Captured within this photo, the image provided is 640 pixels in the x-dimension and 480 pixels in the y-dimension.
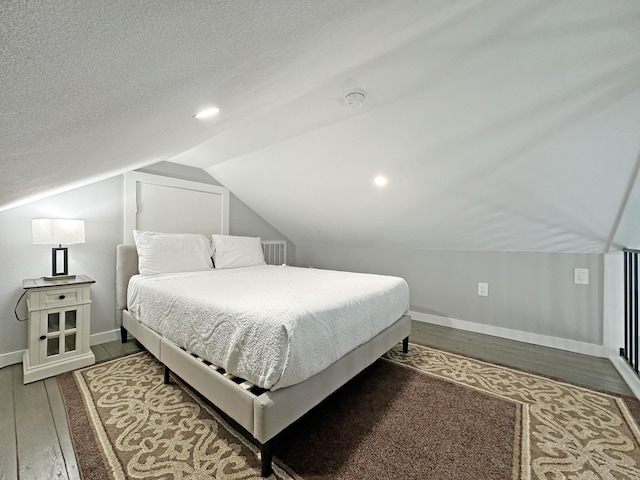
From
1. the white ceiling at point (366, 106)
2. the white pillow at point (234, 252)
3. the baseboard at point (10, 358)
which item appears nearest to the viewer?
the white ceiling at point (366, 106)

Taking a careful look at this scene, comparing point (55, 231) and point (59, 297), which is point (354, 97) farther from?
point (59, 297)

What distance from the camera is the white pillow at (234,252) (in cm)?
331

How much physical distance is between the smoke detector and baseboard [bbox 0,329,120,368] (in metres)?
3.05

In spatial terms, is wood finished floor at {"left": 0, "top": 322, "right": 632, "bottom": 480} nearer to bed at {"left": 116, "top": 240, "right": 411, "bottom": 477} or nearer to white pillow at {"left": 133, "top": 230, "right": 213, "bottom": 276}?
bed at {"left": 116, "top": 240, "right": 411, "bottom": 477}

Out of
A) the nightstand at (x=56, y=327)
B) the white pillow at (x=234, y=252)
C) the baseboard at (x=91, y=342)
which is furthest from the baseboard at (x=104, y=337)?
the white pillow at (x=234, y=252)

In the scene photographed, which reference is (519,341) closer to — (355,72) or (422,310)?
(422,310)

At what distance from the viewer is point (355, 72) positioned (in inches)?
64.5

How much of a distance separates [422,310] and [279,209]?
235 cm

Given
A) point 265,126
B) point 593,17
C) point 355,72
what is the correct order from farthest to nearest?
1. point 265,126
2. point 355,72
3. point 593,17

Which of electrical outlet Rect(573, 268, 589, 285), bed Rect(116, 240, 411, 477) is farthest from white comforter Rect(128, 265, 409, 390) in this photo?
electrical outlet Rect(573, 268, 589, 285)

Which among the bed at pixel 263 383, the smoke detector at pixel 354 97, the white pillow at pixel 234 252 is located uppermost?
the smoke detector at pixel 354 97

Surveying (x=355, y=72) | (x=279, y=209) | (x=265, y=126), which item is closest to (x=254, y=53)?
(x=355, y=72)

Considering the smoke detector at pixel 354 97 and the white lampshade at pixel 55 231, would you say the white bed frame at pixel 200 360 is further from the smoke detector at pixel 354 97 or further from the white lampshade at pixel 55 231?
the smoke detector at pixel 354 97

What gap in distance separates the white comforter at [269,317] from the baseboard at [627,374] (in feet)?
5.22
